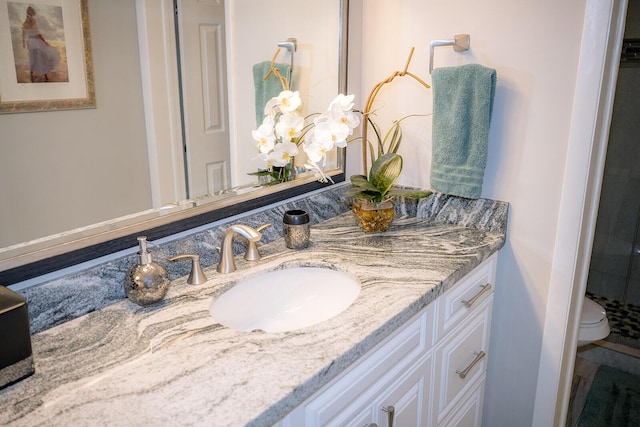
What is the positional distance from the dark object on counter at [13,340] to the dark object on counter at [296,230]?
77 cm

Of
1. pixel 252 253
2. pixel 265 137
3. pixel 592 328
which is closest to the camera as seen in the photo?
pixel 252 253

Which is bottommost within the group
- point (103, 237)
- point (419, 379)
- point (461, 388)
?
point (461, 388)

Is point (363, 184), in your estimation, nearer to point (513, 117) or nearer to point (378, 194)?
point (378, 194)

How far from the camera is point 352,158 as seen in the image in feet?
6.46

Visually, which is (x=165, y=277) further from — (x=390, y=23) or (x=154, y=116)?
(x=390, y=23)

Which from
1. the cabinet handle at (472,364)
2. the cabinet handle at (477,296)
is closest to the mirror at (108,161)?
the cabinet handle at (477,296)

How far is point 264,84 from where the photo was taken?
161 cm

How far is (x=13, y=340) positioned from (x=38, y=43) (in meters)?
0.56

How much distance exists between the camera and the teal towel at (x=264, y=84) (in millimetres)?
1580

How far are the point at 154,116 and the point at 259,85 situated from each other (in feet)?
1.39

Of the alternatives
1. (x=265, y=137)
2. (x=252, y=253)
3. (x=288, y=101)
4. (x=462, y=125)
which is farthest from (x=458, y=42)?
(x=252, y=253)

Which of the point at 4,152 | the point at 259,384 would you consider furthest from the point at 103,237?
the point at 259,384

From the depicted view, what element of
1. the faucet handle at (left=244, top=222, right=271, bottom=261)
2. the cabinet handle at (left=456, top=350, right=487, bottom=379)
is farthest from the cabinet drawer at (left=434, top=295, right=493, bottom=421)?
the faucet handle at (left=244, top=222, right=271, bottom=261)

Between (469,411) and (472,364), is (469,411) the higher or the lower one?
the lower one
